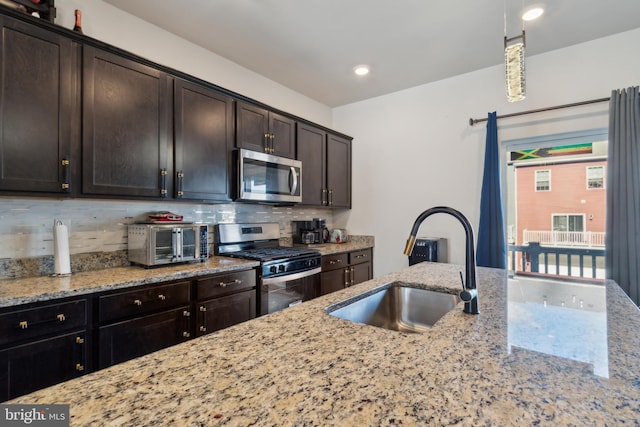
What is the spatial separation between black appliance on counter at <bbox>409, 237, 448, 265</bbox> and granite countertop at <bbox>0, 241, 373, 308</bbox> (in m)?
1.67

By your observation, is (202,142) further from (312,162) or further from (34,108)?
(312,162)

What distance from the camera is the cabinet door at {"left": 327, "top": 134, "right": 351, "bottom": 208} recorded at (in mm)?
3678

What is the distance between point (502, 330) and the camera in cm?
92

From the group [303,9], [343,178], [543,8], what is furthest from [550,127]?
[303,9]

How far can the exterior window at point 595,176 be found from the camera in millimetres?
2643

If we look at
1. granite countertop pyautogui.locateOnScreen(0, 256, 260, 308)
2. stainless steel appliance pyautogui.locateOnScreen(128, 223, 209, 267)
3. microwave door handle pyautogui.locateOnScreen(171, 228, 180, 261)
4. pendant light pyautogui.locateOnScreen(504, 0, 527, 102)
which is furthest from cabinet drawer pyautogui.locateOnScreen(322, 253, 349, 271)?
pendant light pyautogui.locateOnScreen(504, 0, 527, 102)

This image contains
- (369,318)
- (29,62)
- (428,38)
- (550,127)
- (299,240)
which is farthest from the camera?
(299,240)

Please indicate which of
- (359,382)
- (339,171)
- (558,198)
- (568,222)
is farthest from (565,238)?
(359,382)

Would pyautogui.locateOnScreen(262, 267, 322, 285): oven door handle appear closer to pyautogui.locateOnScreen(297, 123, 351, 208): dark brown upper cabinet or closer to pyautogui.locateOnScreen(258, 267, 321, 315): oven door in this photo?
pyautogui.locateOnScreen(258, 267, 321, 315): oven door

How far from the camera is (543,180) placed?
2.90 meters

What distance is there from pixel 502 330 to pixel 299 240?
111 inches

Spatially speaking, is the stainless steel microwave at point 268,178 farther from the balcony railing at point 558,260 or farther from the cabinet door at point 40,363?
the balcony railing at point 558,260

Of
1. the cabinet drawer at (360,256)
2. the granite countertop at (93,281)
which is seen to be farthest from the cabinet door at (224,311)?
the cabinet drawer at (360,256)

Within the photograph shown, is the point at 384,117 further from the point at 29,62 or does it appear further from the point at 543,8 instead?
the point at 29,62
